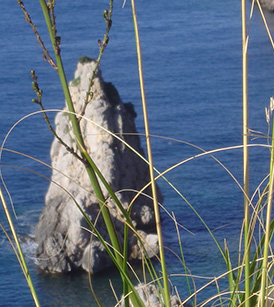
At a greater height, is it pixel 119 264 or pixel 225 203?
pixel 119 264

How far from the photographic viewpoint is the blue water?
3131cm

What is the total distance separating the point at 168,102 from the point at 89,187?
76.2ft

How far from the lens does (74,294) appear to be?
97.7ft

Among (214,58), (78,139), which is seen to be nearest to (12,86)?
(214,58)

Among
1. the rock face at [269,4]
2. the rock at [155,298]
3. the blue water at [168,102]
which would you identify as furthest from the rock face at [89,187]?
the rock face at [269,4]

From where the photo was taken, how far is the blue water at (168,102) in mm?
31312

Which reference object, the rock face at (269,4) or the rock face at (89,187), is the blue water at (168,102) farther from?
the rock face at (89,187)

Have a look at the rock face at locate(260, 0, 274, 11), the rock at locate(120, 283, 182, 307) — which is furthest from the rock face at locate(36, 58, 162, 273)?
the rock face at locate(260, 0, 274, 11)

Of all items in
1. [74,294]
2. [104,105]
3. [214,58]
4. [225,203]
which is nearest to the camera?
[74,294]

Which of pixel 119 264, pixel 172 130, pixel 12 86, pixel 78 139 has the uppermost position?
pixel 78 139

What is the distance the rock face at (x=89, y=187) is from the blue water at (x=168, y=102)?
111 cm

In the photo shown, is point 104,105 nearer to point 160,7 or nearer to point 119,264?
point 119,264

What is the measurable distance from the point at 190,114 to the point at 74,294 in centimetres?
2455

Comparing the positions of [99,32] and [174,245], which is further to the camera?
[99,32]
